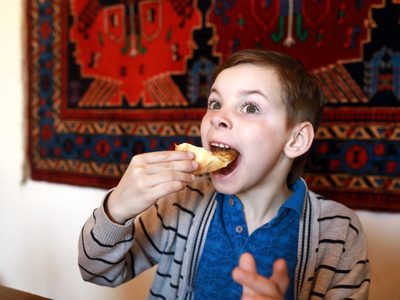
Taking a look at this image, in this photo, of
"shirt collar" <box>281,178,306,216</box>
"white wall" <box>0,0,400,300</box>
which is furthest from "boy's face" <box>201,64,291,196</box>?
"white wall" <box>0,0,400,300</box>

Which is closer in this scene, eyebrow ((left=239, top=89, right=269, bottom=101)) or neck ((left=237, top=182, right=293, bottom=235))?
eyebrow ((left=239, top=89, right=269, bottom=101))

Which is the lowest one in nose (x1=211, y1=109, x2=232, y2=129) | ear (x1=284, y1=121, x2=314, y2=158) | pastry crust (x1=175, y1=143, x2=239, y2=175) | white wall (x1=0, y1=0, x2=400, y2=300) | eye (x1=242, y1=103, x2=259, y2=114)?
white wall (x1=0, y1=0, x2=400, y2=300)

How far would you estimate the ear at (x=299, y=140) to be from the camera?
99 centimetres

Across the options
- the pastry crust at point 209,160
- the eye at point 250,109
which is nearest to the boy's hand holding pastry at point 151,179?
the pastry crust at point 209,160

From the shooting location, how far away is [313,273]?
933 millimetres

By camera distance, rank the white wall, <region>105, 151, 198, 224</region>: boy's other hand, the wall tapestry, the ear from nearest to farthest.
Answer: <region>105, 151, 198, 224</region>: boy's other hand → the ear → the wall tapestry → the white wall

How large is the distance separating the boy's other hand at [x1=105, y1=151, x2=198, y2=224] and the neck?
270 millimetres

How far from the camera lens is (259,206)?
39.8 inches

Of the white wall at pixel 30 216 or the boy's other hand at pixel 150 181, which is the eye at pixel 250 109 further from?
the white wall at pixel 30 216

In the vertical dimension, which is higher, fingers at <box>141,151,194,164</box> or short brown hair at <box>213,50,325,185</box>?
short brown hair at <box>213,50,325,185</box>

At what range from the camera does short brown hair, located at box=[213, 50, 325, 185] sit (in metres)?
0.94

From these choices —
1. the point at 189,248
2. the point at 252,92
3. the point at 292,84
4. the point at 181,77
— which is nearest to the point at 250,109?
the point at 252,92

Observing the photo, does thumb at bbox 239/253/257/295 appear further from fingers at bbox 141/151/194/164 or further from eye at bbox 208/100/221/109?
eye at bbox 208/100/221/109

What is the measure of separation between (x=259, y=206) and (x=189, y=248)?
241 millimetres
